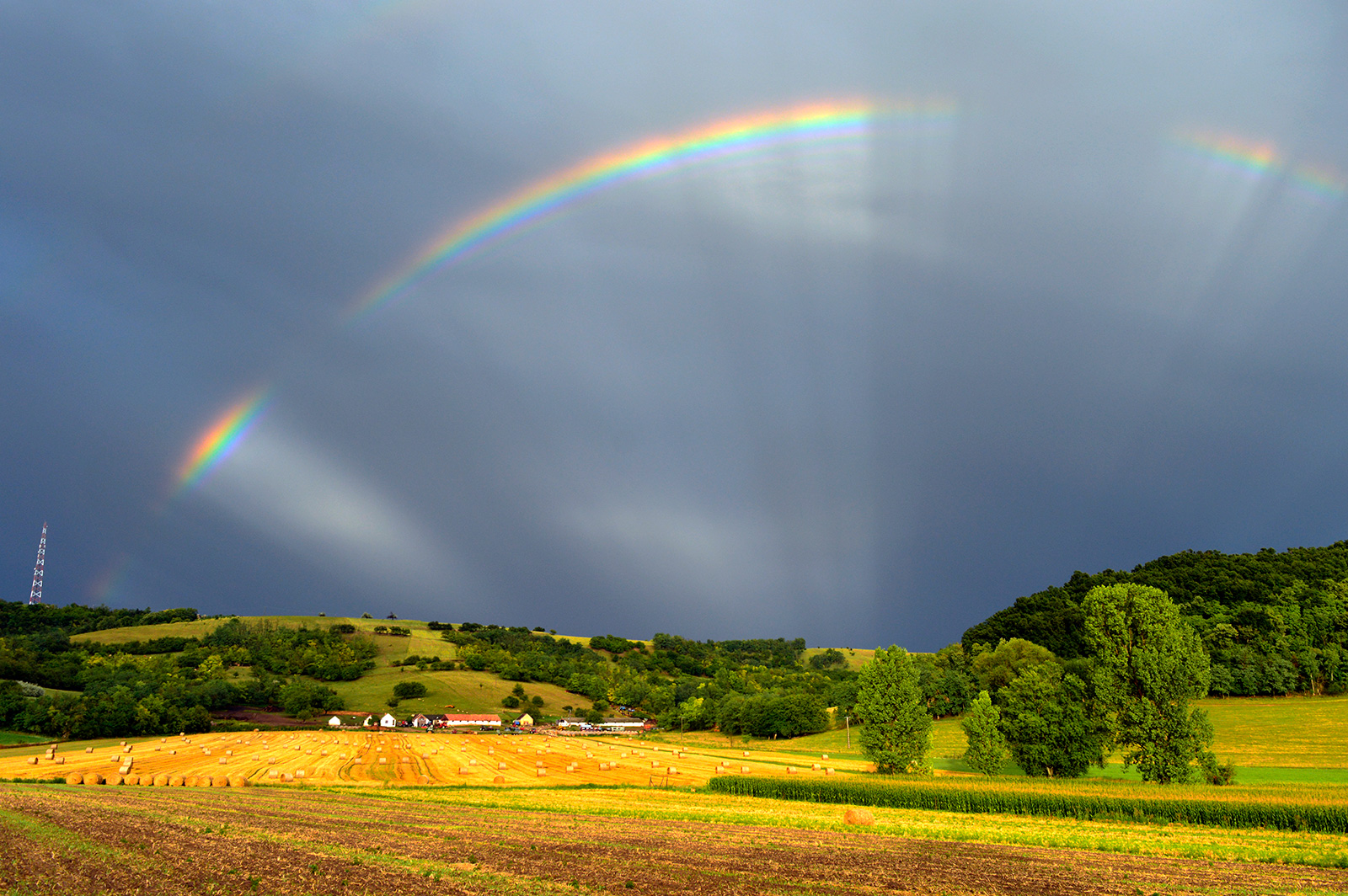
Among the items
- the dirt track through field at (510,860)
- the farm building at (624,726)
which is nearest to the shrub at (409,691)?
the farm building at (624,726)

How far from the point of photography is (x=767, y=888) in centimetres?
2295

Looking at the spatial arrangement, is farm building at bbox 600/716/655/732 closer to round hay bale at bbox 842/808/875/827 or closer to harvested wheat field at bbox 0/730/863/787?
harvested wheat field at bbox 0/730/863/787

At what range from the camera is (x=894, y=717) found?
270 feet

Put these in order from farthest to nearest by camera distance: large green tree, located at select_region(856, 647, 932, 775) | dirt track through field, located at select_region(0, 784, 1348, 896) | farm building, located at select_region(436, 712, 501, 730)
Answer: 1. farm building, located at select_region(436, 712, 501, 730)
2. large green tree, located at select_region(856, 647, 932, 775)
3. dirt track through field, located at select_region(0, 784, 1348, 896)

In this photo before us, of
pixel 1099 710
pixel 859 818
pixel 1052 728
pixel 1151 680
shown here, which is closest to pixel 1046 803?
pixel 859 818

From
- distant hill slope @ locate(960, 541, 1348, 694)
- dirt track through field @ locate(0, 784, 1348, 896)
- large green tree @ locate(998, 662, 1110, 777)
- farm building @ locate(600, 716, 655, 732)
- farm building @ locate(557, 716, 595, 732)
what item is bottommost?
farm building @ locate(600, 716, 655, 732)

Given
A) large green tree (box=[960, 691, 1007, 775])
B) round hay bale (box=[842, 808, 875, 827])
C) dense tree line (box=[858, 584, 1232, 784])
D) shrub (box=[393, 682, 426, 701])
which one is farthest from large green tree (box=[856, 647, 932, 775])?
shrub (box=[393, 682, 426, 701])

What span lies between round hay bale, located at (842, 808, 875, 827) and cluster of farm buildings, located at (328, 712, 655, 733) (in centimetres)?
13427

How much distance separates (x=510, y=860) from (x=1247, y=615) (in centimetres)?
17273

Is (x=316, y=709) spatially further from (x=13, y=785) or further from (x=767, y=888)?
(x=767, y=888)

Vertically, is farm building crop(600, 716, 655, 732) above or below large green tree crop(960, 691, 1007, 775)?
below

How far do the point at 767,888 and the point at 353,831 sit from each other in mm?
20362

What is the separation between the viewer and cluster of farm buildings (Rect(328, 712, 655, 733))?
164000 millimetres

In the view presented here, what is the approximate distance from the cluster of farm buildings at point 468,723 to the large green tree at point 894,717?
345ft
